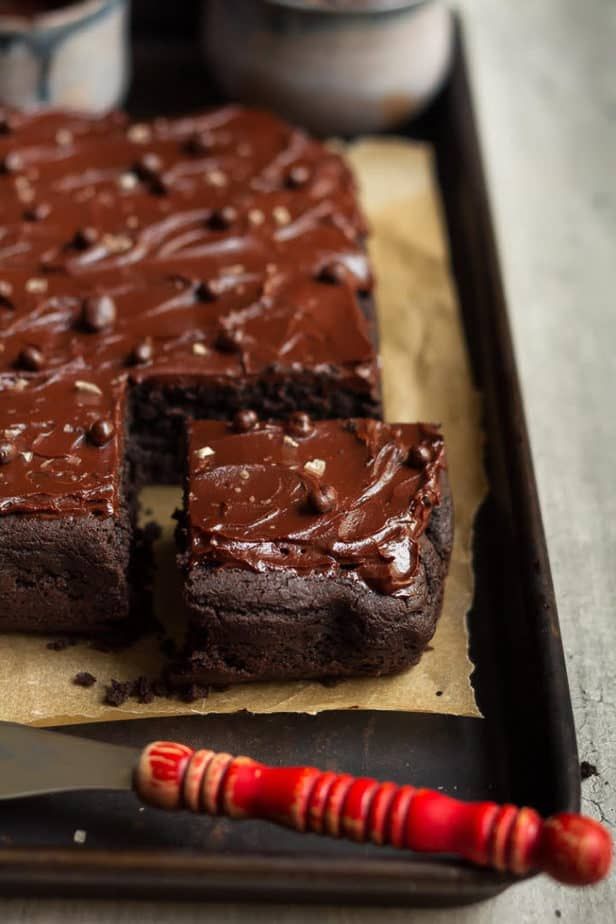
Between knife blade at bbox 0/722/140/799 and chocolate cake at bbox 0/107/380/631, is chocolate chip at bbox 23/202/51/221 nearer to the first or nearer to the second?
chocolate cake at bbox 0/107/380/631

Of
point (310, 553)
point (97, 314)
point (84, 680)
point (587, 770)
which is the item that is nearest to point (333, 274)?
point (97, 314)

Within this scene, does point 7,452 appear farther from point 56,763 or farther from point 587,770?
point 587,770

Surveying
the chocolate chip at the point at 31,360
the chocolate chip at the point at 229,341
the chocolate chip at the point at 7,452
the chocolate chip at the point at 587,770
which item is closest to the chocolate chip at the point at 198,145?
the chocolate chip at the point at 229,341

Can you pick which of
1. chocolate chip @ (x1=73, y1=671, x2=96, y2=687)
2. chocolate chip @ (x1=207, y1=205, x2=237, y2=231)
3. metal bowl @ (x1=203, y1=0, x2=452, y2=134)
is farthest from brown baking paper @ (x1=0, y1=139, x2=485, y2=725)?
chocolate chip @ (x1=207, y1=205, x2=237, y2=231)

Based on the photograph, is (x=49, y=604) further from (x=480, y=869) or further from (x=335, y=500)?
(x=480, y=869)

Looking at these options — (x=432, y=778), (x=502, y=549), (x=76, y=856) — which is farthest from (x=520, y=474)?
(x=76, y=856)
